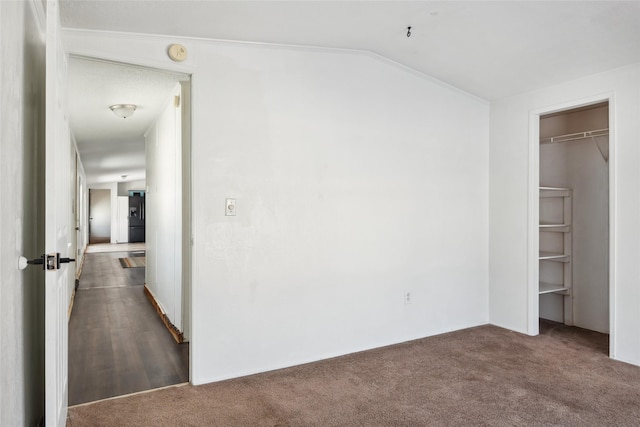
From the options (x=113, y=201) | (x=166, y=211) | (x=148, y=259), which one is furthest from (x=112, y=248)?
(x=166, y=211)

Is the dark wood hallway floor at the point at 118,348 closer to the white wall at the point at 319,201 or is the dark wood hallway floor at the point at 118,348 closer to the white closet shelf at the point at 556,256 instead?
the white wall at the point at 319,201

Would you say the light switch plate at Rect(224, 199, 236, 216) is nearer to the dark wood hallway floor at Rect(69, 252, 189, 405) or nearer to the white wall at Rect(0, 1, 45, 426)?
the white wall at Rect(0, 1, 45, 426)

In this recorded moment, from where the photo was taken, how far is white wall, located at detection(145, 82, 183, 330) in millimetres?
3979

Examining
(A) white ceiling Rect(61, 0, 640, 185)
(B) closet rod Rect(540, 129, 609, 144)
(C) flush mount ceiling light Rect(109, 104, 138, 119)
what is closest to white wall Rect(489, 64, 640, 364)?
(A) white ceiling Rect(61, 0, 640, 185)

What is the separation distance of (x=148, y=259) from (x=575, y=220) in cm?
534

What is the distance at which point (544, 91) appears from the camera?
153 inches

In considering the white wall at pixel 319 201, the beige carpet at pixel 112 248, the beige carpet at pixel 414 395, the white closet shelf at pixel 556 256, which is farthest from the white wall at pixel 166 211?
the beige carpet at pixel 112 248

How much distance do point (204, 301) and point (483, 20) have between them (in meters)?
2.58

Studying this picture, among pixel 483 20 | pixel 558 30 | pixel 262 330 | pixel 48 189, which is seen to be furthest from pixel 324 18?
pixel 262 330

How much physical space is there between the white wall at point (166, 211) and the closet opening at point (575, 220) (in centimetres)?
344

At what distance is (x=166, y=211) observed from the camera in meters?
4.58

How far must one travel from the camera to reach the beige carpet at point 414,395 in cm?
238

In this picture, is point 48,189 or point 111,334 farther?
point 111,334

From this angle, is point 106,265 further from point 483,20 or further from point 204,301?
point 483,20
